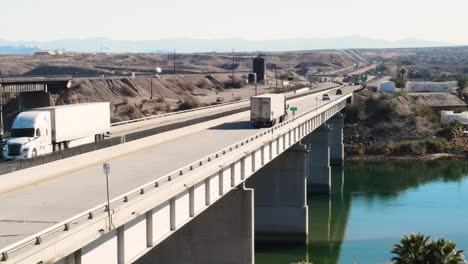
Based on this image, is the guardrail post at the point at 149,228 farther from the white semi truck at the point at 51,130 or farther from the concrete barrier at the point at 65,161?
→ the white semi truck at the point at 51,130

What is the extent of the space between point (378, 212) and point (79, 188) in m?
47.2

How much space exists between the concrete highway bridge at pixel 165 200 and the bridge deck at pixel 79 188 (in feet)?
0.10

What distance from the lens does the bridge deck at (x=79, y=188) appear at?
17922 millimetres

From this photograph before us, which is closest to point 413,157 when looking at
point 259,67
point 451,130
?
point 451,130

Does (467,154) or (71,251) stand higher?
(71,251)

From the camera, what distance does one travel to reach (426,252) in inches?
1156

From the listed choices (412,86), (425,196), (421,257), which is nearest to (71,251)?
(421,257)

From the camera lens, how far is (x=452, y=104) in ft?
492

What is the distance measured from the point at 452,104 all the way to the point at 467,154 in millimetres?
44790

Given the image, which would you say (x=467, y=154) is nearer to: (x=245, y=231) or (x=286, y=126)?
(x=286, y=126)

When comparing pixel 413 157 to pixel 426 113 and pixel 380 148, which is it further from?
pixel 426 113

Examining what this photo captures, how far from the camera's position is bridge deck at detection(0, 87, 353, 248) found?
706 inches

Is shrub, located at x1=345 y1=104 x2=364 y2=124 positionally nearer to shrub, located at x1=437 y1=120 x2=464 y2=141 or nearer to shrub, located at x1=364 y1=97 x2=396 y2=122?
shrub, located at x1=364 y1=97 x2=396 y2=122

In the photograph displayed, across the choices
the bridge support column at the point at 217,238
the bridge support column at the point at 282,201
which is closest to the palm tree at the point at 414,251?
the bridge support column at the point at 217,238
